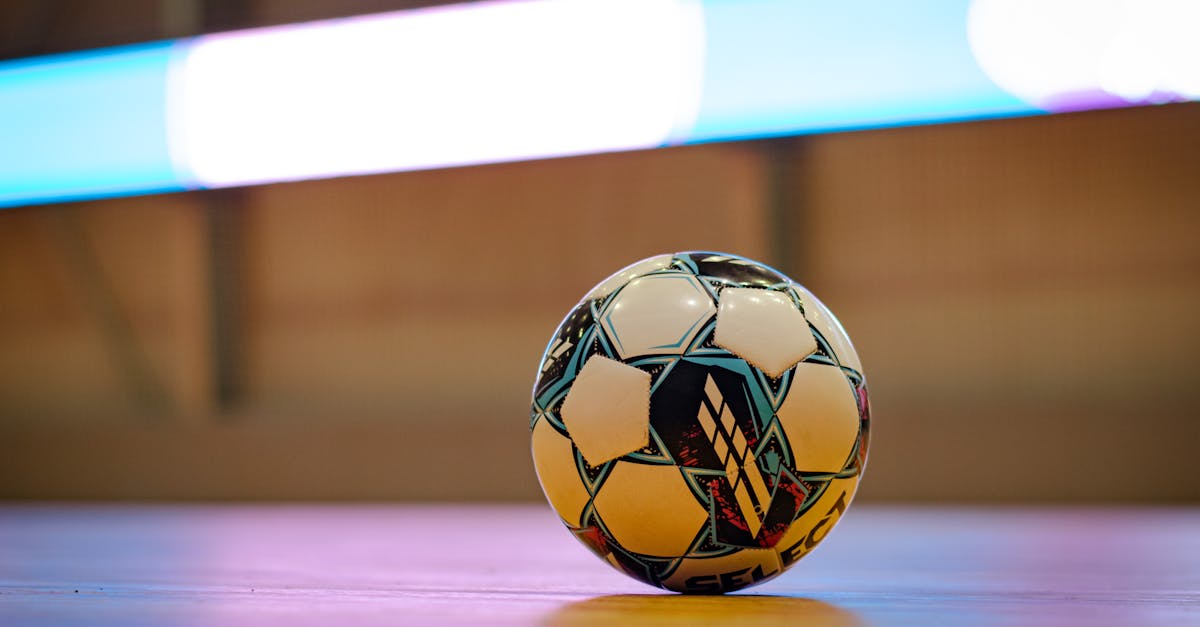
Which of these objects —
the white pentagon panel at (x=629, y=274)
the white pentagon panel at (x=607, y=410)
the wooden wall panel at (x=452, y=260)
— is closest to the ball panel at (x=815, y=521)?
the white pentagon panel at (x=607, y=410)

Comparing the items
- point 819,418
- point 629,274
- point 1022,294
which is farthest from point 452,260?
point 819,418

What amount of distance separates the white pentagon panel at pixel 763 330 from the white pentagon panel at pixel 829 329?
3cm

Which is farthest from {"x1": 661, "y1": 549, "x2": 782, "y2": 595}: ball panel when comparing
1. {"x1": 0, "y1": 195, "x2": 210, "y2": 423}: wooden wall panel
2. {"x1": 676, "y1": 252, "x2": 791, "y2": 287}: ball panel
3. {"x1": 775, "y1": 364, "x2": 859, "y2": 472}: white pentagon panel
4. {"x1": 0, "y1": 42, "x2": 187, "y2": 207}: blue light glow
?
{"x1": 0, "y1": 42, "x2": 187, "y2": 207}: blue light glow

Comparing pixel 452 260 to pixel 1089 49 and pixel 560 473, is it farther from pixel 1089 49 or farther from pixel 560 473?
pixel 560 473

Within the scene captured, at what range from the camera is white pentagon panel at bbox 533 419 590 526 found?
1.50 meters

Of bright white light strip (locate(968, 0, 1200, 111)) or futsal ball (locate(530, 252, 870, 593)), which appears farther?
bright white light strip (locate(968, 0, 1200, 111))

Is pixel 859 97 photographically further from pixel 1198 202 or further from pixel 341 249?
pixel 341 249

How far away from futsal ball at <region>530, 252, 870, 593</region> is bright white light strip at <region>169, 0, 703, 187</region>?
3.24 metres

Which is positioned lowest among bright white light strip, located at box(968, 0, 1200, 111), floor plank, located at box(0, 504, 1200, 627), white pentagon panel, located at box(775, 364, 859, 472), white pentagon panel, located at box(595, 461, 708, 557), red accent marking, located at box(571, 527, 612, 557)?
floor plank, located at box(0, 504, 1200, 627)

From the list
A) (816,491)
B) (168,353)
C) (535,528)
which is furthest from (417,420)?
(816,491)

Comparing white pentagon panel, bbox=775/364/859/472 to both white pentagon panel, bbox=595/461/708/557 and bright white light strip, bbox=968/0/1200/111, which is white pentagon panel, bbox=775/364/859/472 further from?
bright white light strip, bbox=968/0/1200/111

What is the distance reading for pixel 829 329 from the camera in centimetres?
157

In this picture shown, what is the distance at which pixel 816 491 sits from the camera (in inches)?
57.7

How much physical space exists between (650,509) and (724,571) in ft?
0.50
